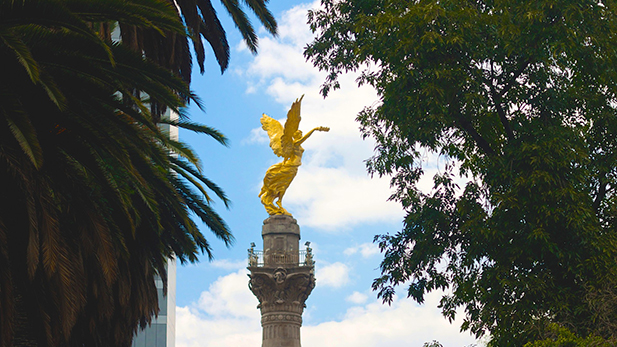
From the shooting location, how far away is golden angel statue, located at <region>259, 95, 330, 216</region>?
104 ft

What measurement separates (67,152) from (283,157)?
21.3 m

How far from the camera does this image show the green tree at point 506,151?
16.5 metres

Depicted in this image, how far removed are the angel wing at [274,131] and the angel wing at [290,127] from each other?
189 mm

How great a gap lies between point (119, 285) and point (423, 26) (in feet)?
27.9

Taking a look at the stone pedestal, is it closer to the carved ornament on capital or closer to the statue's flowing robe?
the carved ornament on capital

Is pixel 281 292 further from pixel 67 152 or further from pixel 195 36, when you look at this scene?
pixel 67 152

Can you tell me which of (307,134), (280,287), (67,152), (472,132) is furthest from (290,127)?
(67,152)

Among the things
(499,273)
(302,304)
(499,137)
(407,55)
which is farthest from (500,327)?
(302,304)

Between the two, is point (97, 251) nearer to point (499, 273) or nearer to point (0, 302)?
point (0, 302)

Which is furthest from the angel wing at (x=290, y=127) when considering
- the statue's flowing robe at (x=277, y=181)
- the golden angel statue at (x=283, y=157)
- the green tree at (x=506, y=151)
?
the green tree at (x=506, y=151)

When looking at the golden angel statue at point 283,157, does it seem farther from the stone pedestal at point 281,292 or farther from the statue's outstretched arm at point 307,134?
the stone pedestal at point 281,292

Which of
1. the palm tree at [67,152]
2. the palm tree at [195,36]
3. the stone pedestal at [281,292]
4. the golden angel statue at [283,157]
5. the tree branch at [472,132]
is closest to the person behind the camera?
the palm tree at [67,152]

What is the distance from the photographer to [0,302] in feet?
33.7

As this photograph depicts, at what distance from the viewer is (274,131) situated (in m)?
32.6
